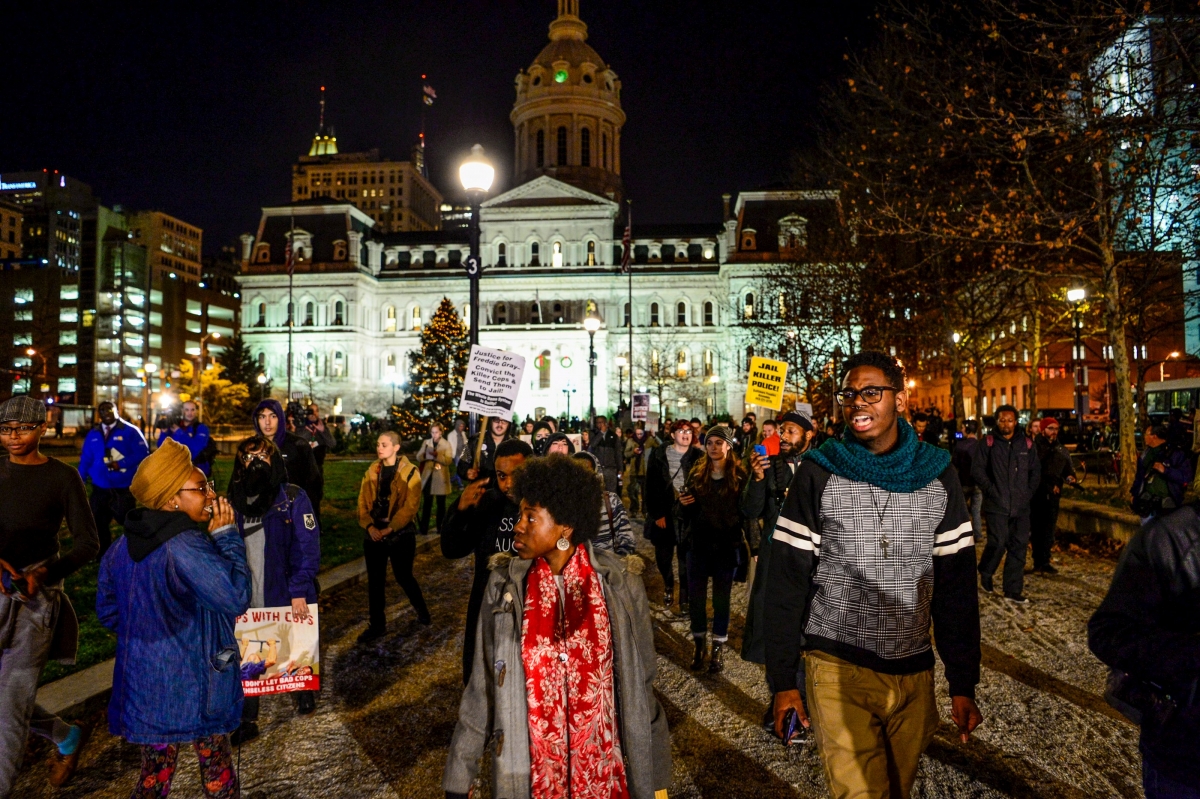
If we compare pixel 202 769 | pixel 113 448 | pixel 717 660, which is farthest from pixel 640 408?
pixel 202 769

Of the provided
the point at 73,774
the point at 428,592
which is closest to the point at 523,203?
the point at 428,592

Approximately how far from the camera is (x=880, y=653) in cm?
288

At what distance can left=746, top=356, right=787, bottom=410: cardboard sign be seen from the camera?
12836 millimetres

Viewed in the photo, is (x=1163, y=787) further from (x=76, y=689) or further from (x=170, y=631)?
(x=76, y=689)

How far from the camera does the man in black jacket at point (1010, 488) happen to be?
8844 millimetres

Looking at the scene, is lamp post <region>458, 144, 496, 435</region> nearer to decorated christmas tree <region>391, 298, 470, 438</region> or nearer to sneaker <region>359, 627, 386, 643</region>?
sneaker <region>359, 627, 386, 643</region>

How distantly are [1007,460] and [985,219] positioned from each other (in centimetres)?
920

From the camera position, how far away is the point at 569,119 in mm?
77500

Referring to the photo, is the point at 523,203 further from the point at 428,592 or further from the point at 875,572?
the point at 875,572

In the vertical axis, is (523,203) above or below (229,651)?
above

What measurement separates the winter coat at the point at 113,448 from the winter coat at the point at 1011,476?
9726 millimetres

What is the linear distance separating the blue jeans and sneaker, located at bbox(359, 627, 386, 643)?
6.15 meters

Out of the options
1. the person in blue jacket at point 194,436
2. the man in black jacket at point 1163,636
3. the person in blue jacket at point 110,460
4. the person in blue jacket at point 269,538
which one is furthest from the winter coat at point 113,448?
the man in black jacket at point 1163,636

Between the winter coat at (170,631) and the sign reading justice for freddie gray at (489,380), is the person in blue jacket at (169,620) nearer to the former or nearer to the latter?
the winter coat at (170,631)
